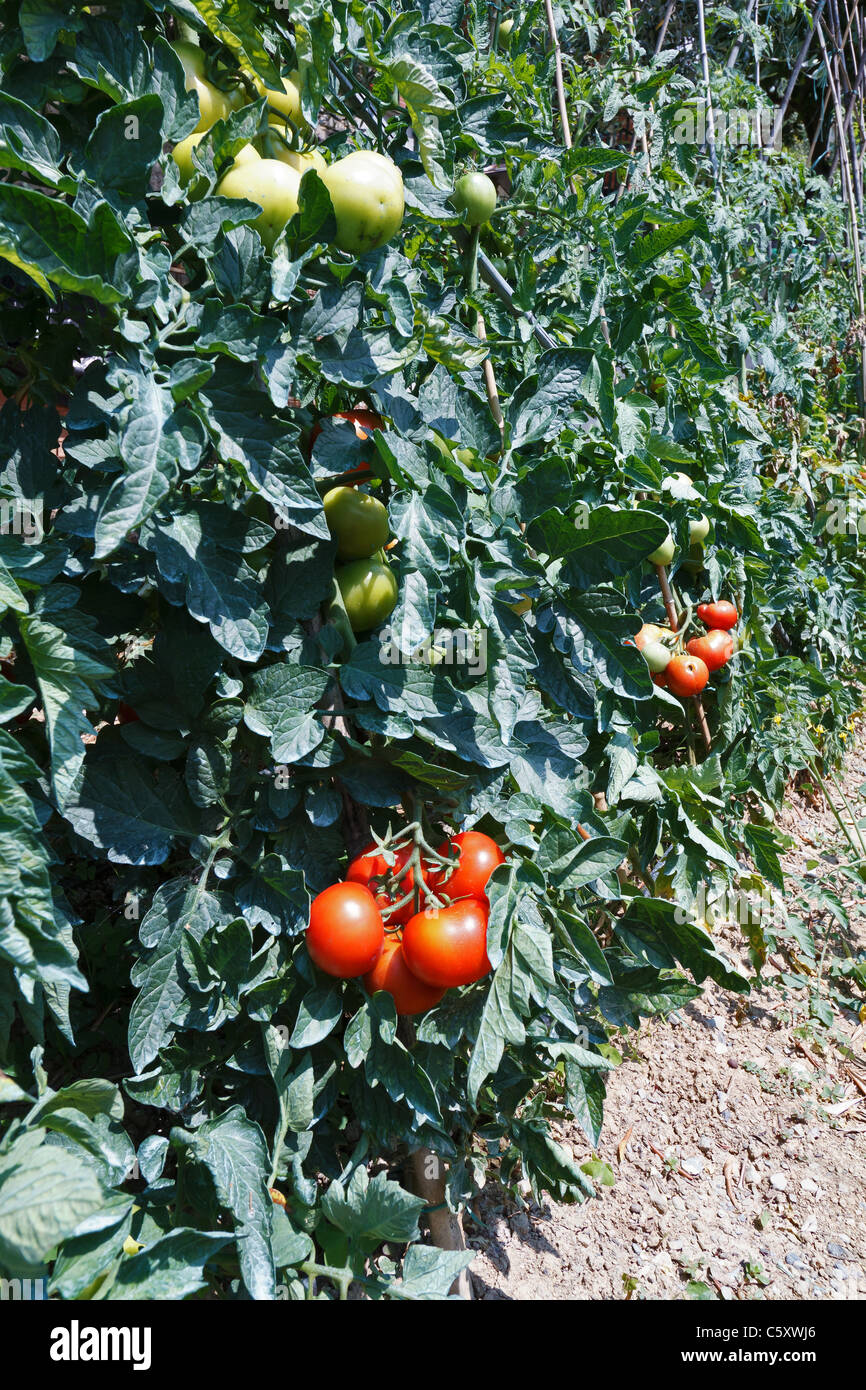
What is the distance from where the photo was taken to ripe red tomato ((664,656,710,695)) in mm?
2045

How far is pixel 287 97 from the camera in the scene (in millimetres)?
933

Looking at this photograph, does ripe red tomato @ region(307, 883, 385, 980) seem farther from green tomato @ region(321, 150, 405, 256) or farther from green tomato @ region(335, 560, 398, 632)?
green tomato @ region(321, 150, 405, 256)

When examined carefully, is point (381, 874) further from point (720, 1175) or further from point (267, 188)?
point (720, 1175)

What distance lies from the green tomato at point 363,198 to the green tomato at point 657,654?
4.16ft

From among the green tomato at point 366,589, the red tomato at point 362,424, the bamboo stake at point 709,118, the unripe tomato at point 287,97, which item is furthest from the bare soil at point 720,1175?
the bamboo stake at point 709,118

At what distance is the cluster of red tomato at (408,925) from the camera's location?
0.98 metres

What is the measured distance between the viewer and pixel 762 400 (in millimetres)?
3037

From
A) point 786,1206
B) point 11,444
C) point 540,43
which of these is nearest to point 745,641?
point 786,1206

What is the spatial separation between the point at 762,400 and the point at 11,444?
106 inches

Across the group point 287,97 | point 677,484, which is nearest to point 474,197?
point 287,97

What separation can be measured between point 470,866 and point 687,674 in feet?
3.72

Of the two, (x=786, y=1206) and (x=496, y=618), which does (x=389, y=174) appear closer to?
(x=496, y=618)

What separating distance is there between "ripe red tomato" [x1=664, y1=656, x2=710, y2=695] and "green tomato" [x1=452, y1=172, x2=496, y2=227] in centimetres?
107

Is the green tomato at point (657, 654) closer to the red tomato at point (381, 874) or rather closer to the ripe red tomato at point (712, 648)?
the ripe red tomato at point (712, 648)
